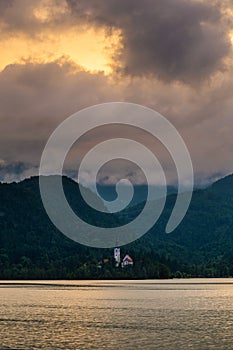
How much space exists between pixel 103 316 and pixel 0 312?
21.9 m

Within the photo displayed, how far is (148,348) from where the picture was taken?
64.7m

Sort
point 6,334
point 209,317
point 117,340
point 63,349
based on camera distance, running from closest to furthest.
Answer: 1. point 63,349
2. point 117,340
3. point 6,334
4. point 209,317

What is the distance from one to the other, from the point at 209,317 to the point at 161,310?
18353mm

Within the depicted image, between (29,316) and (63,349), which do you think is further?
(29,316)

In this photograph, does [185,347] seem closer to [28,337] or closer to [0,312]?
[28,337]

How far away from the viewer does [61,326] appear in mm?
86438

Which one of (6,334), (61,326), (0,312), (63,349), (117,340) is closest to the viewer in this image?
(63,349)

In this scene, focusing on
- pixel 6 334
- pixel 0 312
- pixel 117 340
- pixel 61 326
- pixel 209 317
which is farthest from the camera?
pixel 0 312

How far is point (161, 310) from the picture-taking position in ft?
389

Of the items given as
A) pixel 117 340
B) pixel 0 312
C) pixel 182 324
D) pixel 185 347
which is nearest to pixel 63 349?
pixel 117 340

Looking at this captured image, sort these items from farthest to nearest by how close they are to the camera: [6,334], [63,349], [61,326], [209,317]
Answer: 1. [209,317]
2. [61,326]
3. [6,334]
4. [63,349]

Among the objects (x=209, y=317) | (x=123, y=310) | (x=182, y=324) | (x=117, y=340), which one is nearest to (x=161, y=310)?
(x=123, y=310)

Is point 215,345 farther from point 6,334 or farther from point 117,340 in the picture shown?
point 6,334

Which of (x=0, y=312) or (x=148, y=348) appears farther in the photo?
(x=0, y=312)
